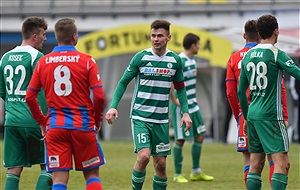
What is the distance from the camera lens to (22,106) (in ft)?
29.4

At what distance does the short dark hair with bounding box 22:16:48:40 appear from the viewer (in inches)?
350

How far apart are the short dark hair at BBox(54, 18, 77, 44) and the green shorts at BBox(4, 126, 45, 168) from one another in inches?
57.1

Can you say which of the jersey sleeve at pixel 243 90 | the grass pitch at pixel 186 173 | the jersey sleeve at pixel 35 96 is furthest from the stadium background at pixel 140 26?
the jersey sleeve at pixel 35 96

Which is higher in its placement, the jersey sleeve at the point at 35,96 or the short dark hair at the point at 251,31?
the short dark hair at the point at 251,31

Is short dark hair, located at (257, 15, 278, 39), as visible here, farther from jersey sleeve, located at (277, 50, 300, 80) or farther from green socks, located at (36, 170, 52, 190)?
green socks, located at (36, 170, 52, 190)

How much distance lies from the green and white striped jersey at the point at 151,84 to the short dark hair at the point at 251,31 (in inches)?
37.4

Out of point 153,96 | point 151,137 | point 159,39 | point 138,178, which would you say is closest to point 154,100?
point 153,96

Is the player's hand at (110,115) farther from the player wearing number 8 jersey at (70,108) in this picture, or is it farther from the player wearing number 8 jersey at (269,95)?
the player wearing number 8 jersey at (269,95)

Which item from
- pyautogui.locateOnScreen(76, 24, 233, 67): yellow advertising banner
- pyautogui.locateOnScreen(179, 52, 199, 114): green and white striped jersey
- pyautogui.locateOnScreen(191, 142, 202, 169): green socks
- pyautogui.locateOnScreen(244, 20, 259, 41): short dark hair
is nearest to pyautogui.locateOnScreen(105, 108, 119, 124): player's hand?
pyautogui.locateOnScreen(244, 20, 259, 41): short dark hair

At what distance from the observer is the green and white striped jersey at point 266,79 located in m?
8.55

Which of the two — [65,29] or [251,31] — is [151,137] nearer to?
[251,31]

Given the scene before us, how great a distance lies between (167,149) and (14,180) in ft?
5.68

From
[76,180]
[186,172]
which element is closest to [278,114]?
[76,180]

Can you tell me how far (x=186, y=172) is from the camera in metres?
14.9
